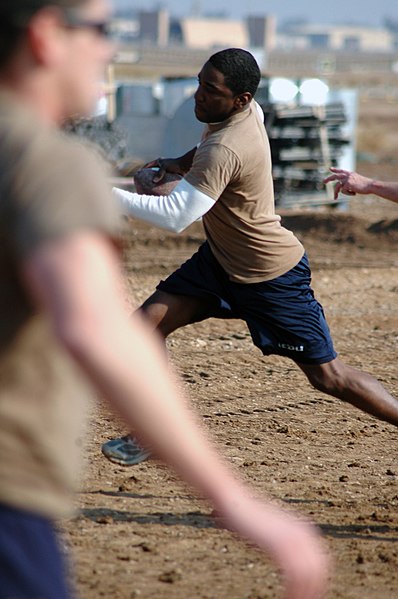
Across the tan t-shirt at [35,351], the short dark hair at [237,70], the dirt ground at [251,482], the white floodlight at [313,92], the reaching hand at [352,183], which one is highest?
the tan t-shirt at [35,351]

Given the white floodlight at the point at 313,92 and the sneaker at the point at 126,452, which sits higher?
the sneaker at the point at 126,452

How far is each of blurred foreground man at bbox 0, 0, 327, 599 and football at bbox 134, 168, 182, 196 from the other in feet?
10.5

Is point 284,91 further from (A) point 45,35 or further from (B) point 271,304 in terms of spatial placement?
(A) point 45,35

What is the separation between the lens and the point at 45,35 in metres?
1.98

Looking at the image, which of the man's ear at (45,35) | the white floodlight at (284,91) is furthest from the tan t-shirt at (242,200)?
the white floodlight at (284,91)

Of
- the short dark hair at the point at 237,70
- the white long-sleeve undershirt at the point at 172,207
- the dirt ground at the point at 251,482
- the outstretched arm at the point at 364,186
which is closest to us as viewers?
the dirt ground at the point at 251,482

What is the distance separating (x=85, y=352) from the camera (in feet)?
6.07

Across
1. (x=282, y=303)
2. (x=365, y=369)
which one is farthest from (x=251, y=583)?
(x=365, y=369)

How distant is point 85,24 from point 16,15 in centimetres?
13

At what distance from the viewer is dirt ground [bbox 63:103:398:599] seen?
13.9 feet

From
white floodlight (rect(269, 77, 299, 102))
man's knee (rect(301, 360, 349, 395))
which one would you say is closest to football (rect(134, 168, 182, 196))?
man's knee (rect(301, 360, 349, 395))

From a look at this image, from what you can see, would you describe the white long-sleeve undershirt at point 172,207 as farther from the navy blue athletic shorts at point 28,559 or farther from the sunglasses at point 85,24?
the navy blue athletic shorts at point 28,559

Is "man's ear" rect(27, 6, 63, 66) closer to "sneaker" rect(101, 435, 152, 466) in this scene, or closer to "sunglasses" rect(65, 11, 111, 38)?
"sunglasses" rect(65, 11, 111, 38)

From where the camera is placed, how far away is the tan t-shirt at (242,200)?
4.84 m
